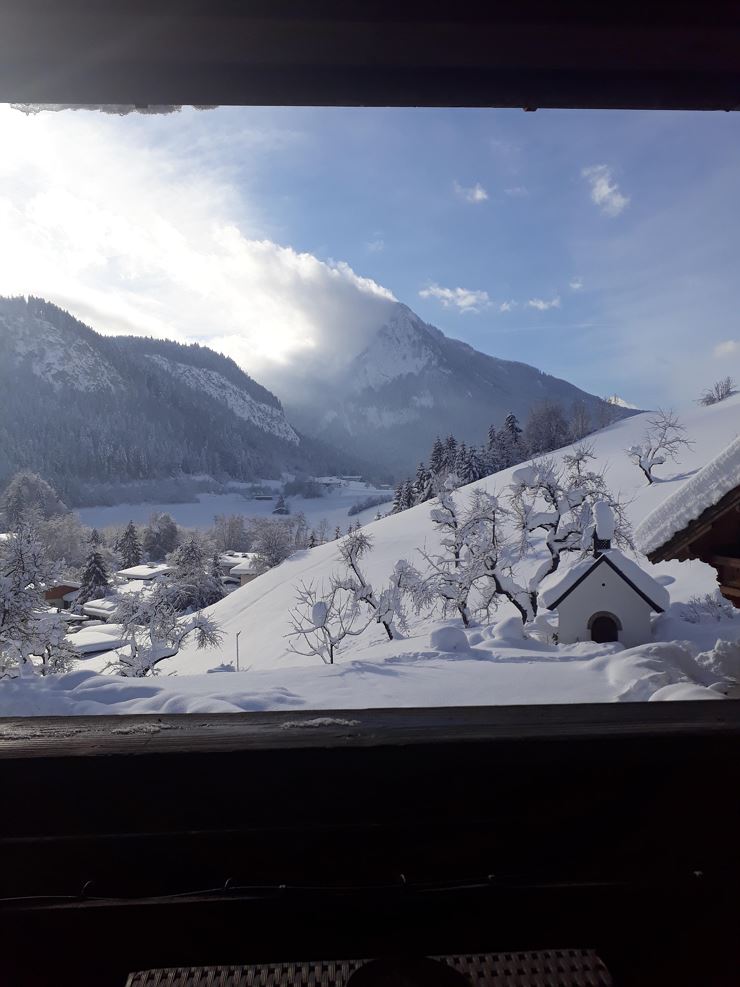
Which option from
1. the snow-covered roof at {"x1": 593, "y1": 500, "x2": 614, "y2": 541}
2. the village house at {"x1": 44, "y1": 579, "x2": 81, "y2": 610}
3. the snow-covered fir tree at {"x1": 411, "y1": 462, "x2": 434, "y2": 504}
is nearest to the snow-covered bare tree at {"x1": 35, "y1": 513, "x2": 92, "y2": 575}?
the village house at {"x1": 44, "y1": 579, "x2": 81, "y2": 610}

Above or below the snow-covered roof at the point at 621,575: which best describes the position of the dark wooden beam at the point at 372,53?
above

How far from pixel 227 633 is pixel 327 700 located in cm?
3647

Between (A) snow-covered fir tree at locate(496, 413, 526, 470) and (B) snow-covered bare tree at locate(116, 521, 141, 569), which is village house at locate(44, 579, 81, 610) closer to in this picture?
(B) snow-covered bare tree at locate(116, 521, 141, 569)

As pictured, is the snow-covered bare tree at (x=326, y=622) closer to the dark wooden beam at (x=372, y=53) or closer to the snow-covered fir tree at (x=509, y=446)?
the dark wooden beam at (x=372, y=53)

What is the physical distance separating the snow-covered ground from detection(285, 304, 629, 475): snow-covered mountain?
1427 cm

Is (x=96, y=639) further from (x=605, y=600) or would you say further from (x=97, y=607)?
(x=605, y=600)

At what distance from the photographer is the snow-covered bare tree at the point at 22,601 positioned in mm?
18422

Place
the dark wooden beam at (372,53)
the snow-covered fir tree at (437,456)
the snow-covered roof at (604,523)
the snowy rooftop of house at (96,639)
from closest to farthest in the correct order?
the dark wooden beam at (372,53) → the snow-covered roof at (604,523) → the snowy rooftop of house at (96,639) → the snow-covered fir tree at (437,456)

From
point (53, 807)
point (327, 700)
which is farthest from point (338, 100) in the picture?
point (327, 700)

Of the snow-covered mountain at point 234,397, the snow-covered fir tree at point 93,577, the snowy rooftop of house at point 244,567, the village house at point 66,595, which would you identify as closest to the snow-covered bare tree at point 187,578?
the snow-covered fir tree at point 93,577

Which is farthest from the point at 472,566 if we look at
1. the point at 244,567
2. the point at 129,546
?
the point at 244,567

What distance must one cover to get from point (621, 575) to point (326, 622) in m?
15.5

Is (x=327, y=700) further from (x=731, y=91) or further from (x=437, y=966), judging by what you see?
(x=731, y=91)

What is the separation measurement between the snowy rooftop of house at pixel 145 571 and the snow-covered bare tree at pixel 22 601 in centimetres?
1646
